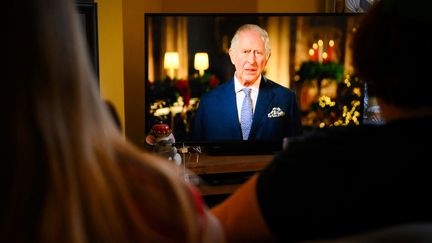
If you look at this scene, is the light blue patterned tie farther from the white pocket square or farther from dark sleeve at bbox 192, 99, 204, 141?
dark sleeve at bbox 192, 99, 204, 141

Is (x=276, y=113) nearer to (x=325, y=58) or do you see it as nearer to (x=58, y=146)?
(x=325, y=58)

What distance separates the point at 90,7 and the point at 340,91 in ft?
5.03

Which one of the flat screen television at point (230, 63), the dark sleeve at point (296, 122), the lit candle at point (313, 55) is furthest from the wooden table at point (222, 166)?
the lit candle at point (313, 55)

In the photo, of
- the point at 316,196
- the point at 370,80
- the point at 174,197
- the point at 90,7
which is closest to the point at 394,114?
the point at 370,80

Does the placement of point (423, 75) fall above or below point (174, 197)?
above

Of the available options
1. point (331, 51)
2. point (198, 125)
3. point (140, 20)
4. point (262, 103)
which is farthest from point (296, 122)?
point (140, 20)

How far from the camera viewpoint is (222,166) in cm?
280

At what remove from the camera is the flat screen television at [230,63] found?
2746 mm

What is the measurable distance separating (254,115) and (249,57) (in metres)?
0.34

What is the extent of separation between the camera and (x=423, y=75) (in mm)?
771

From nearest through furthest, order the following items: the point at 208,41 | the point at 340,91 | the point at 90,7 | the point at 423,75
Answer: the point at 423,75 → the point at 90,7 → the point at 208,41 → the point at 340,91

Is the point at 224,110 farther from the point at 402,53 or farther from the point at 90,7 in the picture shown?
the point at 402,53

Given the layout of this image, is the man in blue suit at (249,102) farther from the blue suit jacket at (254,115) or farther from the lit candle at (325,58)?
the lit candle at (325,58)

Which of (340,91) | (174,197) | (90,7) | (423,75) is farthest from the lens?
(340,91)
